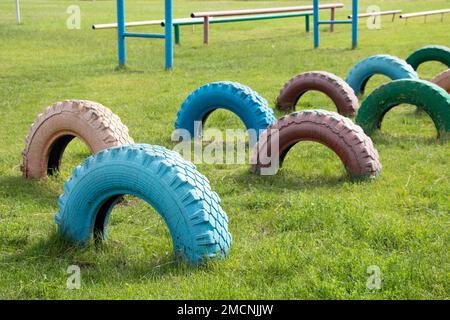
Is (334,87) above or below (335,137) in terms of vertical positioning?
above

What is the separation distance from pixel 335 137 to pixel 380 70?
13.5 ft

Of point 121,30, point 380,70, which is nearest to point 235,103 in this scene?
point 380,70

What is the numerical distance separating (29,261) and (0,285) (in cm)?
37

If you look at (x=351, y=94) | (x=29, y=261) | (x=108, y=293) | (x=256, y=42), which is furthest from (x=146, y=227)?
(x=256, y=42)

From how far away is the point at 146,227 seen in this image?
495 centimetres

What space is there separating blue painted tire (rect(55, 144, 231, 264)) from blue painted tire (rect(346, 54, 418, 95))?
229 inches

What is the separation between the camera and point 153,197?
4164mm

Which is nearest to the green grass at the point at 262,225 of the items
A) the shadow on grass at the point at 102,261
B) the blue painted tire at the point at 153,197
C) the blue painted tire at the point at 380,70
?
the shadow on grass at the point at 102,261

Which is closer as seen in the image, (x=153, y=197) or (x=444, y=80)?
(x=153, y=197)

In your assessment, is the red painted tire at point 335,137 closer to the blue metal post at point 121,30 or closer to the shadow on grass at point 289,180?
the shadow on grass at point 289,180

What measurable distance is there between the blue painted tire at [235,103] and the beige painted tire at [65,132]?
5.27ft

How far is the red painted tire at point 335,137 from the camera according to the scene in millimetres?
5941

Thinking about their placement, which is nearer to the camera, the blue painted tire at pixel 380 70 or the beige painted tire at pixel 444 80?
the beige painted tire at pixel 444 80

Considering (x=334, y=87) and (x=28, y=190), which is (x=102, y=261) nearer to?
(x=28, y=190)
